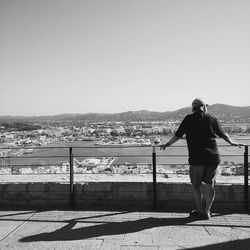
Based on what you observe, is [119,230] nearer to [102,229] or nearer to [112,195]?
[102,229]

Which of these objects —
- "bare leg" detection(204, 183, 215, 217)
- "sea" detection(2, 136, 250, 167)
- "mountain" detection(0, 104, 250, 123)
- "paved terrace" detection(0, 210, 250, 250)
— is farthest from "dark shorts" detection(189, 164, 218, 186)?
"mountain" detection(0, 104, 250, 123)

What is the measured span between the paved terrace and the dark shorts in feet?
1.76

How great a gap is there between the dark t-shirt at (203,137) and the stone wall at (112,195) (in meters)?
0.82

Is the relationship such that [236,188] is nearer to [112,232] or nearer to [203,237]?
[203,237]

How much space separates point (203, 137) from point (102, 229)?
181 centimetres

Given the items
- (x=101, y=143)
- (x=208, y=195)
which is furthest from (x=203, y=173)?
(x=101, y=143)

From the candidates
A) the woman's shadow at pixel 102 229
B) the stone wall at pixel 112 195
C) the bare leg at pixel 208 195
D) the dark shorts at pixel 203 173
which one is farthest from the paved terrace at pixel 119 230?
the dark shorts at pixel 203 173

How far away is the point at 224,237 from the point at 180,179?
5.64ft

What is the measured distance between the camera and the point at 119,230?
393cm

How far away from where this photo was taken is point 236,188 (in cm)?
483

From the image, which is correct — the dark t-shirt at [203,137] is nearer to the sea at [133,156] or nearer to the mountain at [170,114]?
the sea at [133,156]

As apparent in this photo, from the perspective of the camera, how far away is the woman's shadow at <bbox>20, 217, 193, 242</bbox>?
3703 mm

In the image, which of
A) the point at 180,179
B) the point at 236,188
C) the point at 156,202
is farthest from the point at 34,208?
the point at 236,188

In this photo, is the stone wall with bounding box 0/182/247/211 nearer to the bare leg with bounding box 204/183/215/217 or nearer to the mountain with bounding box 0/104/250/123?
the bare leg with bounding box 204/183/215/217
